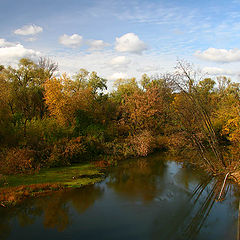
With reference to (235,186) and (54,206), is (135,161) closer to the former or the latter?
(235,186)

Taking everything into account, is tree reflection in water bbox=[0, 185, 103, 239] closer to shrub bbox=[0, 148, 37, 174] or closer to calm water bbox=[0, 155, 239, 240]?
calm water bbox=[0, 155, 239, 240]

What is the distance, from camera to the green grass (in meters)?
12.3

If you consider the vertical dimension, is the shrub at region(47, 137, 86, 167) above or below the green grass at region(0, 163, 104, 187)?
above

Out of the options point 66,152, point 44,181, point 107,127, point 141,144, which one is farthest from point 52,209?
point 107,127

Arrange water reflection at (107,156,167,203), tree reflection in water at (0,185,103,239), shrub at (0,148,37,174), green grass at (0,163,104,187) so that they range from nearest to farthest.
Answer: tree reflection in water at (0,185,103,239), water reflection at (107,156,167,203), green grass at (0,163,104,187), shrub at (0,148,37,174)

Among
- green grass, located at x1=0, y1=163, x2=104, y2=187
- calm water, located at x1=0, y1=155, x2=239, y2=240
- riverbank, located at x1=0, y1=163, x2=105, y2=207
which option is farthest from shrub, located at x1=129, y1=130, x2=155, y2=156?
calm water, located at x1=0, y1=155, x2=239, y2=240

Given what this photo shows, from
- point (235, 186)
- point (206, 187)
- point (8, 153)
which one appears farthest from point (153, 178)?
point (8, 153)

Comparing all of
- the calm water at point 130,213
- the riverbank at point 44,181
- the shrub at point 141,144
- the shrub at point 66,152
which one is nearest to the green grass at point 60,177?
the riverbank at point 44,181

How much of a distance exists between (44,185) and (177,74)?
29.0 feet

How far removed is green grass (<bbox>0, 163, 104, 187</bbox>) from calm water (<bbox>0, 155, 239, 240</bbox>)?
973 mm

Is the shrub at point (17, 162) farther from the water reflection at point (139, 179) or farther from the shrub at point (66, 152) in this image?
the water reflection at point (139, 179)

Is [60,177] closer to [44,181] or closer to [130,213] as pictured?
[44,181]

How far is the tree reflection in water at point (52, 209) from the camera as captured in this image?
27.8ft

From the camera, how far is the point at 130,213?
9.45 metres
